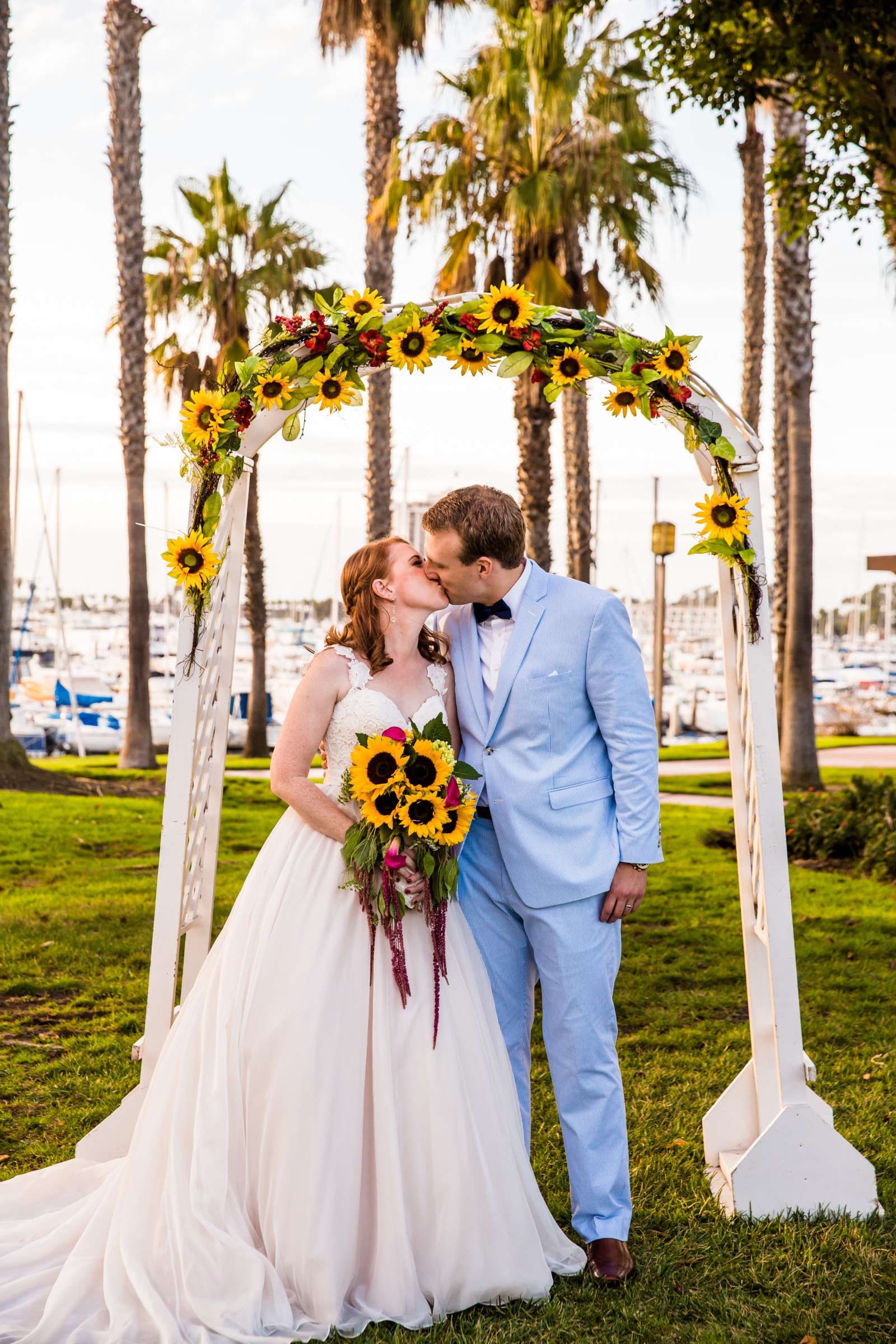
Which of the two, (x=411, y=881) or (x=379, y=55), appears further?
(x=379, y=55)

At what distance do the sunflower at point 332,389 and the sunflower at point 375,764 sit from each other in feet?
3.89

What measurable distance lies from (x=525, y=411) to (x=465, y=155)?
2755 mm

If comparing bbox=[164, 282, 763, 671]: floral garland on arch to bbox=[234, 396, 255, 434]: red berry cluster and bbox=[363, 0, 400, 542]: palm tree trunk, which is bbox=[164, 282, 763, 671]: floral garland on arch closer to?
bbox=[234, 396, 255, 434]: red berry cluster

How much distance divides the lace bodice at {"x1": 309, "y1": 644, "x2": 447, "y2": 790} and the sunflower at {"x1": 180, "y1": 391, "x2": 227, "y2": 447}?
834 millimetres

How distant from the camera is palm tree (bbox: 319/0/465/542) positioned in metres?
15.6

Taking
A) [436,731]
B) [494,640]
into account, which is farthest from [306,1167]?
[494,640]

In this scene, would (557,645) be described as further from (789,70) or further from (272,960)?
(789,70)

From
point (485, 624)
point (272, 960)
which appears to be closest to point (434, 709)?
point (485, 624)

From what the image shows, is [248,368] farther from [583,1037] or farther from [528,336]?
[583,1037]

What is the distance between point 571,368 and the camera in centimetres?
387

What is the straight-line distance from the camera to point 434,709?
370 centimetres

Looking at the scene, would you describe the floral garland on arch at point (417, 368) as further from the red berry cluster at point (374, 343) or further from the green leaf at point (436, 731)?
the green leaf at point (436, 731)

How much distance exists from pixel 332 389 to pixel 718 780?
12703 millimetres

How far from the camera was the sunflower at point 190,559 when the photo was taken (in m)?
3.71
